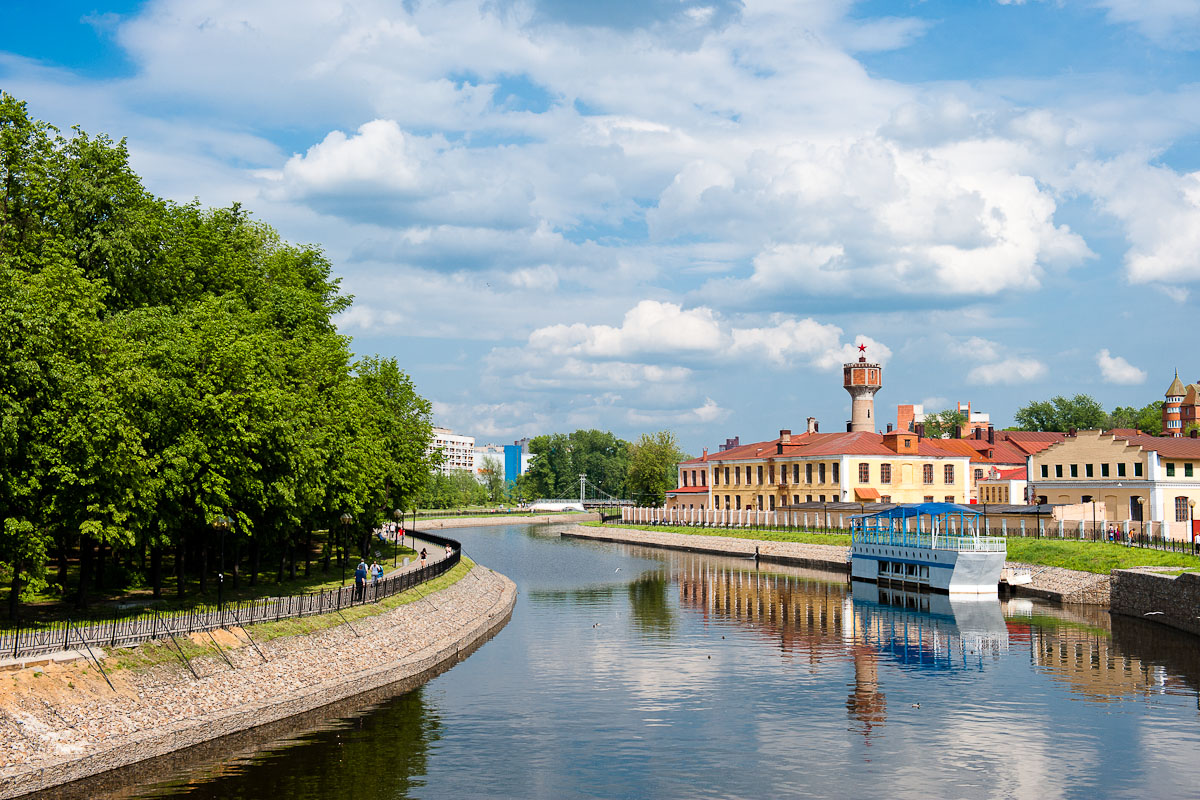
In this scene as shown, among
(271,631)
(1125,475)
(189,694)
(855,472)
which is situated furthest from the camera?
(855,472)

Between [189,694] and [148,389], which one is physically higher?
[148,389]

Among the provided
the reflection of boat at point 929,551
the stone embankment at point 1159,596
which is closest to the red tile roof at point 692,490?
the reflection of boat at point 929,551

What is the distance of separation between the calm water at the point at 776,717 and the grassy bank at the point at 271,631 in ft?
14.2

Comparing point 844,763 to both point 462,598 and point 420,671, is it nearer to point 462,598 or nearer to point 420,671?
point 420,671

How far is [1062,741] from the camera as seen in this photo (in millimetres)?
31594

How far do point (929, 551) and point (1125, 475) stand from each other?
28.6m

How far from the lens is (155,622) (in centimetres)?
3272

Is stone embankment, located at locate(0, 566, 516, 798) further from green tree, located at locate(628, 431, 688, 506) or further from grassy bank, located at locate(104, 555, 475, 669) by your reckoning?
green tree, located at locate(628, 431, 688, 506)

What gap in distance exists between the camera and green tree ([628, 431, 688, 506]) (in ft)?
533

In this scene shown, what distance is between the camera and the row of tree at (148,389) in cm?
3222

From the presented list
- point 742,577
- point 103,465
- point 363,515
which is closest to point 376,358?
point 363,515

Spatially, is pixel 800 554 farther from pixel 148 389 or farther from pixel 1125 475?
pixel 148 389

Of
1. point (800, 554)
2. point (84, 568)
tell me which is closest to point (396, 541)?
point (800, 554)

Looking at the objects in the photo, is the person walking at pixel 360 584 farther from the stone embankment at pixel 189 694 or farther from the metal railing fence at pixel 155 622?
the stone embankment at pixel 189 694
